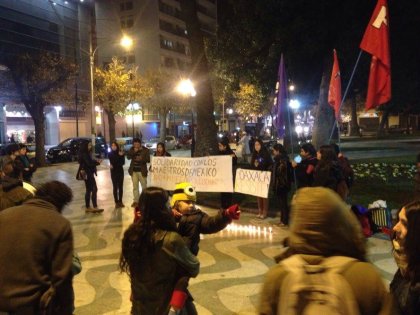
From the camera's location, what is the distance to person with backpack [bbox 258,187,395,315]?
200 cm

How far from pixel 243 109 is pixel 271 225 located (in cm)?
4592

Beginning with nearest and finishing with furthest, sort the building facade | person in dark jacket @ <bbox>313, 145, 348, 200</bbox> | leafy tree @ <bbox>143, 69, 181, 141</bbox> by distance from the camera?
person in dark jacket @ <bbox>313, 145, 348, 200</bbox>, the building facade, leafy tree @ <bbox>143, 69, 181, 141</bbox>

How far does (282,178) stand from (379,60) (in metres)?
3.01

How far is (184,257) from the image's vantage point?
3490mm

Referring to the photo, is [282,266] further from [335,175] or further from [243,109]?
[243,109]

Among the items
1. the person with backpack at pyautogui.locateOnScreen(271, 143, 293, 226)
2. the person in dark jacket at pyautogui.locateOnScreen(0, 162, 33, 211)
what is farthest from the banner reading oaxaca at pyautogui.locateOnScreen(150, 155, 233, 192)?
the person in dark jacket at pyautogui.locateOnScreen(0, 162, 33, 211)

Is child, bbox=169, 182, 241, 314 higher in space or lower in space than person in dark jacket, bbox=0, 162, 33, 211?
lower

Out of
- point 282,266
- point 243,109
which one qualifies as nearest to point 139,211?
point 282,266

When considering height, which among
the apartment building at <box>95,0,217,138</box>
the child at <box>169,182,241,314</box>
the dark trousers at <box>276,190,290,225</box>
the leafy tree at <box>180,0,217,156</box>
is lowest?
the dark trousers at <box>276,190,290,225</box>

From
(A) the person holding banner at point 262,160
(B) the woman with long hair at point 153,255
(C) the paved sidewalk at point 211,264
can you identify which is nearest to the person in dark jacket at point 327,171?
(C) the paved sidewalk at point 211,264

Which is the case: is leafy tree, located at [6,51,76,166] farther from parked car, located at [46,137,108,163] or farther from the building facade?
the building facade

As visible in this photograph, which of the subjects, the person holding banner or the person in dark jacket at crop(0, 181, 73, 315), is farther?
the person holding banner

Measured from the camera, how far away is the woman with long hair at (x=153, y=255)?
11.2ft

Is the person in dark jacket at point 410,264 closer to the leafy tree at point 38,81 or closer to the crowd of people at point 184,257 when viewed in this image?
the crowd of people at point 184,257
